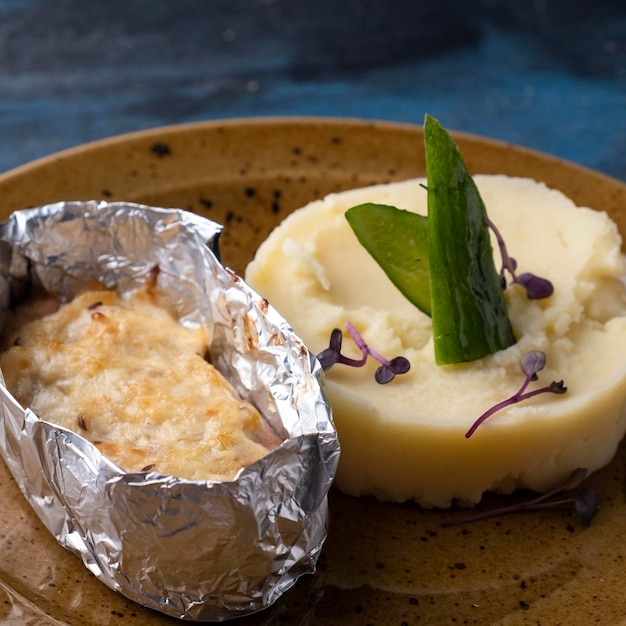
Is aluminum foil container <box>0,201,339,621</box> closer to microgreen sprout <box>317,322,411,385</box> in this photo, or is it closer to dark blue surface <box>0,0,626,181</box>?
microgreen sprout <box>317,322,411,385</box>

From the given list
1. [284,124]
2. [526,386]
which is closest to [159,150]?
[284,124]

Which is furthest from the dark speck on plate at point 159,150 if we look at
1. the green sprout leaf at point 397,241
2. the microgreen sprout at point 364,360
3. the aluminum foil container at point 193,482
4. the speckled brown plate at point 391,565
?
the microgreen sprout at point 364,360

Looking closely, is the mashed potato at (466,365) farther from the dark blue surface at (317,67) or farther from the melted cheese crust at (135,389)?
the dark blue surface at (317,67)

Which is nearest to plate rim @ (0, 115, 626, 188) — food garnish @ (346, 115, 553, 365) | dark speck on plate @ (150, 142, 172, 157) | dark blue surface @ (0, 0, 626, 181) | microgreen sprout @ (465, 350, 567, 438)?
dark speck on plate @ (150, 142, 172, 157)

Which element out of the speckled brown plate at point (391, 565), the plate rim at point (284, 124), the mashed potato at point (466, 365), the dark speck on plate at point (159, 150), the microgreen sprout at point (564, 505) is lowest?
the speckled brown plate at point (391, 565)

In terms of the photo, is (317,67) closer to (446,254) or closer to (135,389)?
(446,254)
